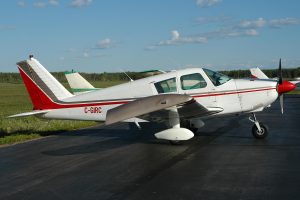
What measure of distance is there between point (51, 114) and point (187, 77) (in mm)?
4794

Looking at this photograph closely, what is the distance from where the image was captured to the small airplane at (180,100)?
11102 mm

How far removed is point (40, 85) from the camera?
46.1 ft

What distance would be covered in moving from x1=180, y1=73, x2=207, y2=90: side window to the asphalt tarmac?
1.63 meters

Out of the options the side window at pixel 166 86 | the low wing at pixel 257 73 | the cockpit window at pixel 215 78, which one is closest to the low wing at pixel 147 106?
the side window at pixel 166 86

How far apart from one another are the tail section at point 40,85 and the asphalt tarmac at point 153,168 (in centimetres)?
137

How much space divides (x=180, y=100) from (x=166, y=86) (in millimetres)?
1828

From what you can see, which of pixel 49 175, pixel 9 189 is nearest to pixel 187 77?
pixel 49 175

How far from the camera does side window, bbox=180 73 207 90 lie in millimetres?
12016

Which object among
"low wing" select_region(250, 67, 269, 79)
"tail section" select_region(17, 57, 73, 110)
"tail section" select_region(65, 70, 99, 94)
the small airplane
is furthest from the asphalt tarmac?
"low wing" select_region(250, 67, 269, 79)

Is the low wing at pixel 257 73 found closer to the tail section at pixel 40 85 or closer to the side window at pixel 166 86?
the tail section at pixel 40 85

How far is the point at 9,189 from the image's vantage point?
7.23m

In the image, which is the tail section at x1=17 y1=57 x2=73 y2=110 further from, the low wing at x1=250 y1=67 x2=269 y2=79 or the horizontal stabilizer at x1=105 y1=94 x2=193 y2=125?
the low wing at x1=250 y1=67 x2=269 y2=79

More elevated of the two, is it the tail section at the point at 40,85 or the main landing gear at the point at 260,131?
the tail section at the point at 40,85

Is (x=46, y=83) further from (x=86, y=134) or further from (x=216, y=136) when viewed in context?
(x=216, y=136)
